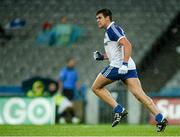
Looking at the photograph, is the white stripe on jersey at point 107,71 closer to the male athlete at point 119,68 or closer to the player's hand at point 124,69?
the male athlete at point 119,68

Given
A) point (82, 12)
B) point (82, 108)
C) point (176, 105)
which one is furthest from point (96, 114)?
point (82, 12)

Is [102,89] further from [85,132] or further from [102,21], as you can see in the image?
[102,21]

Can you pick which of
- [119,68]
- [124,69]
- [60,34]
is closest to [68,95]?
[60,34]

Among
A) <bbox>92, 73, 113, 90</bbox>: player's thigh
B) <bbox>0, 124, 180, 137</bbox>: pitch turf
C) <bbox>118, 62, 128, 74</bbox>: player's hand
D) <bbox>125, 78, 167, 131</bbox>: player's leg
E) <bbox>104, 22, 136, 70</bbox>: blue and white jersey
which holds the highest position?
<bbox>104, 22, 136, 70</bbox>: blue and white jersey

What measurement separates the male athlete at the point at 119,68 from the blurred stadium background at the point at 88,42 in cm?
898

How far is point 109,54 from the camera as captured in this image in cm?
1220

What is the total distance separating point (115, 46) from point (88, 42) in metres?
12.9

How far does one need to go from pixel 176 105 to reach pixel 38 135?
750cm

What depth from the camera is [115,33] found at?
1191cm

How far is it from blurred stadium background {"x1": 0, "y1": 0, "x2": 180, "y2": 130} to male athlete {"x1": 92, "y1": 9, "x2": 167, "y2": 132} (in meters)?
8.98

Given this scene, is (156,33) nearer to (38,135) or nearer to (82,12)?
(82,12)

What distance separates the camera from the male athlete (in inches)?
465

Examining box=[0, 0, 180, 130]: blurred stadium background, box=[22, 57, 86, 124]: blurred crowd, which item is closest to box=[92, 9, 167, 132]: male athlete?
box=[22, 57, 86, 124]: blurred crowd

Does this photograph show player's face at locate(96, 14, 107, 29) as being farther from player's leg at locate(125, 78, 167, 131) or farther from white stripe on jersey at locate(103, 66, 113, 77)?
player's leg at locate(125, 78, 167, 131)
